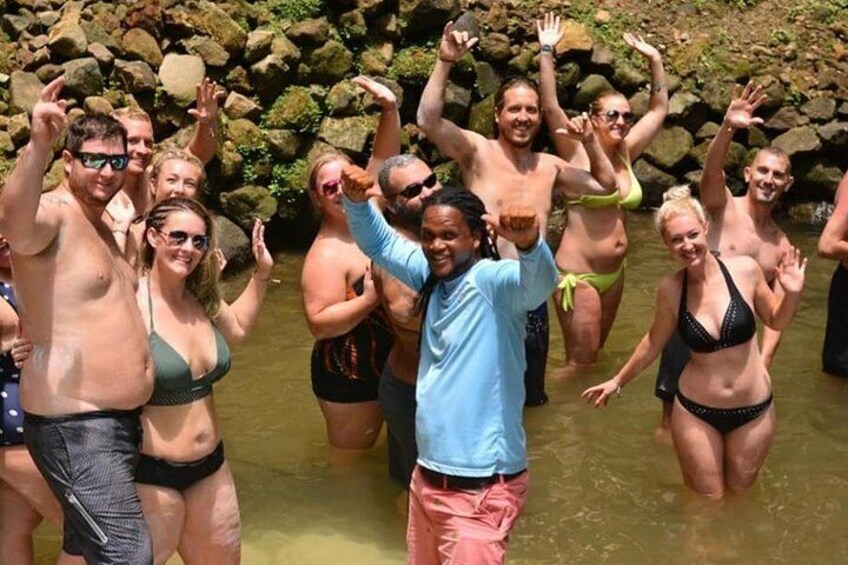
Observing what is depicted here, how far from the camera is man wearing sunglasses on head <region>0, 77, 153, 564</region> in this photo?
388cm

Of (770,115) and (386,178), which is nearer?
(386,178)

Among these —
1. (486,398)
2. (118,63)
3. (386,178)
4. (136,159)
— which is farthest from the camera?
(118,63)

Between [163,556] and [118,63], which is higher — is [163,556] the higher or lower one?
the higher one

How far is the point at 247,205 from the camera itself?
10266mm

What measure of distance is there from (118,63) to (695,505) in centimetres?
653

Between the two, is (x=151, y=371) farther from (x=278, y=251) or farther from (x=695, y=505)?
(x=278, y=251)

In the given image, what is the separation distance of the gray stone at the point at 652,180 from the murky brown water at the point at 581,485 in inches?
165

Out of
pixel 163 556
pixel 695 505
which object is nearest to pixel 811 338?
pixel 695 505

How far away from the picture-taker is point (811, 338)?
861cm

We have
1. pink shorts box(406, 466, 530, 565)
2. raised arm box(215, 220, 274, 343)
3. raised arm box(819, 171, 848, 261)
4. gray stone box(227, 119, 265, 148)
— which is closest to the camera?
pink shorts box(406, 466, 530, 565)

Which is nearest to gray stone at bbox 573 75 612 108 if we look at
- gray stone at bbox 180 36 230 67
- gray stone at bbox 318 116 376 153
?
gray stone at bbox 318 116 376 153

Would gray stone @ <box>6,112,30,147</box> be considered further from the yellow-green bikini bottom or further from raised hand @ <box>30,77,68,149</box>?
raised hand @ <box>30,77,68,149</box>

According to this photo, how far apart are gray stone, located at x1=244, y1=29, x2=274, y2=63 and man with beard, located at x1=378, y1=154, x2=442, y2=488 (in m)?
5.64

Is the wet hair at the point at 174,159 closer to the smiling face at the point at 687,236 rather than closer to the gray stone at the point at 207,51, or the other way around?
the smiling face at the point at 687,236
